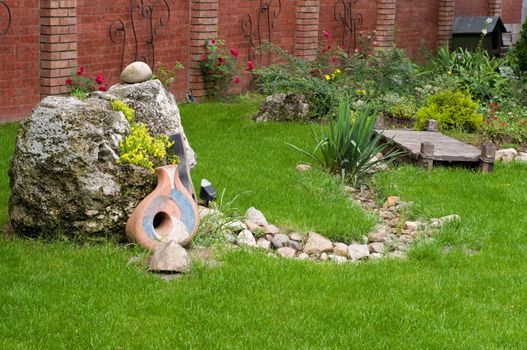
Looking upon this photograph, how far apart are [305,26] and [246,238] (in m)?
9.71

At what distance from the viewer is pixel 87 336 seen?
5418 mm

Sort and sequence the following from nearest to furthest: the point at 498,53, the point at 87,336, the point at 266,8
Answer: the point at 87,336 < the point at 266,8 < the point at 498,53

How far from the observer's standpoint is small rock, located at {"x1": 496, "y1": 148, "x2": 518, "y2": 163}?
36.1 ft

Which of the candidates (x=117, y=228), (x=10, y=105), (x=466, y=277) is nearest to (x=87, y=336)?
(x=117, y=228)

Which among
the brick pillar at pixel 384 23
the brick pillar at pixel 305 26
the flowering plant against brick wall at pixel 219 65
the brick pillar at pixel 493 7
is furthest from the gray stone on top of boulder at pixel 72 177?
the brick pillar at pixel 493 7

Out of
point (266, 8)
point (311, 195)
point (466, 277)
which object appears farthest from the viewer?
point (266, 8)

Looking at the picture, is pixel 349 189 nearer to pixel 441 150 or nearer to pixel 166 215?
pixel 441 150

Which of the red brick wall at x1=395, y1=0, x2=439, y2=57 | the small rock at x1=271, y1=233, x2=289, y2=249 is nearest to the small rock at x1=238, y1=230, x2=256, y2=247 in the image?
the small rock at x1=271, y1=233, x2=289, y2=249

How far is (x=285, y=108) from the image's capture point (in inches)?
505

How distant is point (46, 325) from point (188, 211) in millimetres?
1722

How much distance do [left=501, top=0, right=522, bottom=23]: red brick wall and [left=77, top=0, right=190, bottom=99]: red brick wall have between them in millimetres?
12762

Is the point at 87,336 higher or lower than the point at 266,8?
lower

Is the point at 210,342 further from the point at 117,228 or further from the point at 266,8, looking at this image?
the point at 266,8

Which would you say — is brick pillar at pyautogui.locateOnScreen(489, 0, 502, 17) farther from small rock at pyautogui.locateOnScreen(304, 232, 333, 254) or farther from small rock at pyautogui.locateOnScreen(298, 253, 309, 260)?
small rock at pyautogui.locateOnScreen(298, 253, 309, 260)
